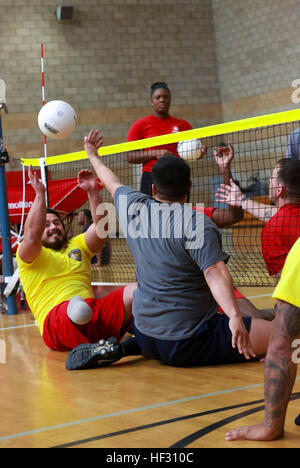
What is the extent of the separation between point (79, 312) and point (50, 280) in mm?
590

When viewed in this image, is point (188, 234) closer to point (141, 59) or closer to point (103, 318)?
point (103, 318)

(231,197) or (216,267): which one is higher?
(231,197)

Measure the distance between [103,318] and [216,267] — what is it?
4.73 ft

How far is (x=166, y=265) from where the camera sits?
12.8 feet

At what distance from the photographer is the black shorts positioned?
394 cm

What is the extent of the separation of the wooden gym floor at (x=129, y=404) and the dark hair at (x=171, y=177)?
111 centimetres

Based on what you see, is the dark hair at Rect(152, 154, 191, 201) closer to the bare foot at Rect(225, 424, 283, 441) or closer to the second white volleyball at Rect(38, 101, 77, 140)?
the bare foot at Rect(225, 424, 283, 441)

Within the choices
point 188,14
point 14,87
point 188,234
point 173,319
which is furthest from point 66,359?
point 188,14

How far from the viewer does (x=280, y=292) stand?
246 centimetres

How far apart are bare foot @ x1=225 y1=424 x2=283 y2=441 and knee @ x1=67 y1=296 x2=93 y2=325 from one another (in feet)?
6.44

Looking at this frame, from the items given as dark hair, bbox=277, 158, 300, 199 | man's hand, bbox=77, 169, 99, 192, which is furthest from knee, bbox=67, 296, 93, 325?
dark hair, bbox=277, 158, 300, 199

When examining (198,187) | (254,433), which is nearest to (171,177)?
(254,433)

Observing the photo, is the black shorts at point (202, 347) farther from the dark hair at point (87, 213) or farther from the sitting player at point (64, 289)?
the dark hair at point (87, 213)

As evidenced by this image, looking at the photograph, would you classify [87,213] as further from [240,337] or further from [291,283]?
[291,283]
